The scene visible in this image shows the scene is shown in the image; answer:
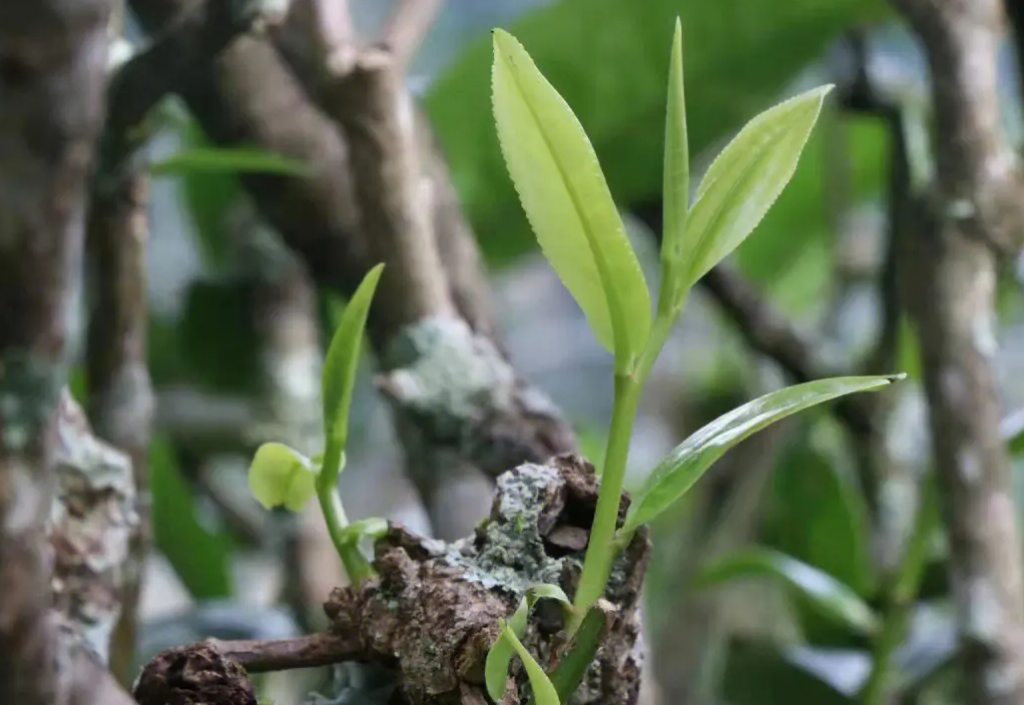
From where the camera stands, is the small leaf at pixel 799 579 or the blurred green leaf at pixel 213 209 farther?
the blurred green leaf at pixel 213 209

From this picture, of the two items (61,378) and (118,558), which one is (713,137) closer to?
(118,558)

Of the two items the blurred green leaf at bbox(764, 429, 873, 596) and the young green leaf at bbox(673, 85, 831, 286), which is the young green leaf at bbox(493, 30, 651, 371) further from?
the blurred green leaf at bbox(764, 429, 873, 596)

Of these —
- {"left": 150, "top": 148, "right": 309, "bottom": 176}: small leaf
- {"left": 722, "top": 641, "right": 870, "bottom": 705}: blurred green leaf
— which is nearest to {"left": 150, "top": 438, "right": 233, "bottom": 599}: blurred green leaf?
{"left": 150, "top": 148, "right": 309, "bottom": 176}: small leaf

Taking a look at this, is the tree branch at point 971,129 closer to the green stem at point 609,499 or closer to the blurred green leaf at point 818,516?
the blurred green leaf at point 818,516

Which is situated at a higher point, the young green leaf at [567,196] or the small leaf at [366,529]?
the young green leaf at [567,196]

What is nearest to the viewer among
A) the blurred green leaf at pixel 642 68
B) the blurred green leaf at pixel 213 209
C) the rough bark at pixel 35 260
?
the rough bark at pixel 35 260

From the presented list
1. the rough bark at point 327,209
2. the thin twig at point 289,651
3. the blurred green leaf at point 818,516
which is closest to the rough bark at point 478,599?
the thin twig at point 289,651
